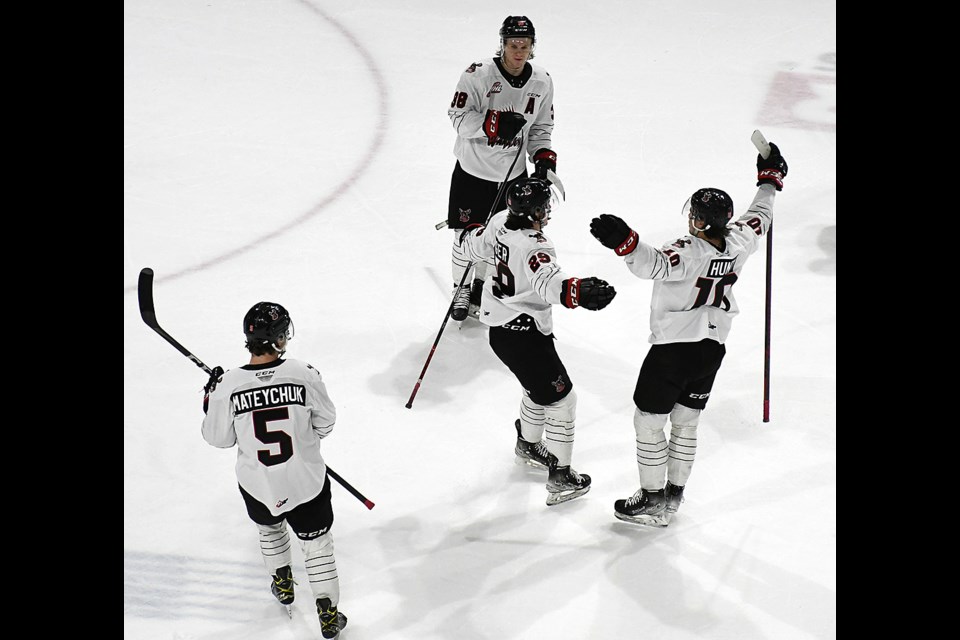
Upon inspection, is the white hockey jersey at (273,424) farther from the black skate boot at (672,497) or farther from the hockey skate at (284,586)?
the black skate boot at (672,497)

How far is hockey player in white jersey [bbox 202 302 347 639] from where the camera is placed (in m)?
3.04

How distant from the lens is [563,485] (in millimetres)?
3900

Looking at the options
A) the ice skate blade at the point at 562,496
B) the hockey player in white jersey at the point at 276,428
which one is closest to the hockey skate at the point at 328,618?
the hockey player in white jersey at the point at 276,428

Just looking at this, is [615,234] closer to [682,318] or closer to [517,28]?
[682,318]

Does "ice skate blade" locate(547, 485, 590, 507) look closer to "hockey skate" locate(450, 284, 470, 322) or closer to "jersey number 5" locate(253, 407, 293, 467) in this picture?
"jersey number 5" locate(253, 407, 293, 467)

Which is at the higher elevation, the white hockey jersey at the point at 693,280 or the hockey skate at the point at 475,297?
the white hockey jersey at the point at 693,280

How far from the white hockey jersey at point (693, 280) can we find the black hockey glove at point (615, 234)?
0.03 meters

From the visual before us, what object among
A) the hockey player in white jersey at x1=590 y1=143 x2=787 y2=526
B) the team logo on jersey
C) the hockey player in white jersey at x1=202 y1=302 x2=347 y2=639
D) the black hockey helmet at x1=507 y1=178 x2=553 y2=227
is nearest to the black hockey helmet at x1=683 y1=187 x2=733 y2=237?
the hockey player in white jersey at x1=590 y1=143 x2=787 y2=526

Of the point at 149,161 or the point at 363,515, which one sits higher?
the point at 149,161

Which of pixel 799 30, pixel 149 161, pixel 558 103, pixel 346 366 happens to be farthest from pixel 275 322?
pixel 799 30

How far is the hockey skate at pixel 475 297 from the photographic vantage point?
510cm

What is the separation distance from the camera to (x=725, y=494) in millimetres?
3975

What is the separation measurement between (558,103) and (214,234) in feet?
8.05

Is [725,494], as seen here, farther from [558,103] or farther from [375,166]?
[558,103]
